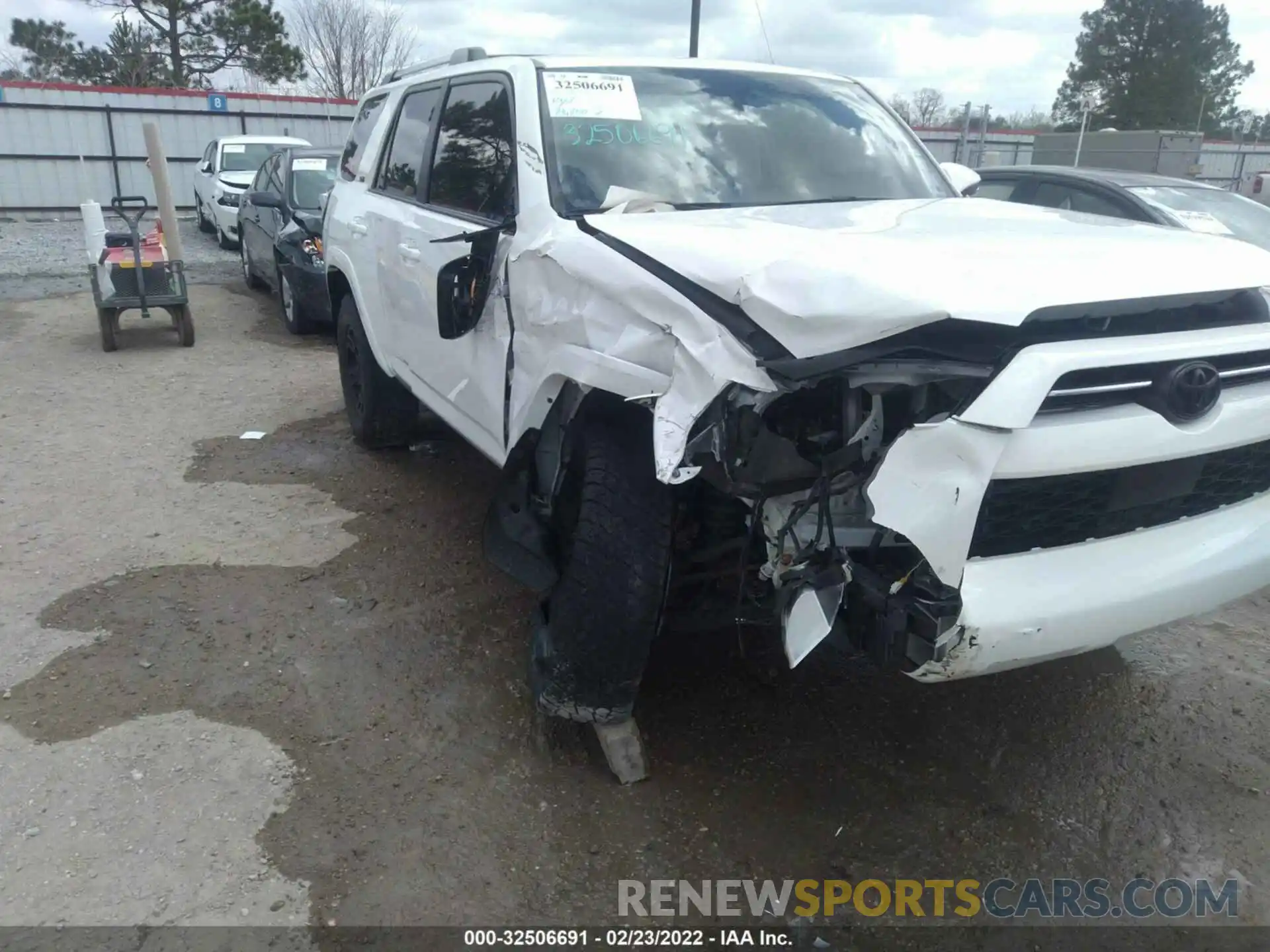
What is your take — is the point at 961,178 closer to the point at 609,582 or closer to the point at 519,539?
the point at 519,539

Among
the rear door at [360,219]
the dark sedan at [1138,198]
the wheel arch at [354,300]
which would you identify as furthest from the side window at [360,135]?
the dark sedan at [1138,198]

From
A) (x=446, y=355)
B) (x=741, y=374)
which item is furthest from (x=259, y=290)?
(x=741, y=374)

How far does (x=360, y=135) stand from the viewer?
5.46m

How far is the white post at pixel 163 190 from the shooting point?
848cm

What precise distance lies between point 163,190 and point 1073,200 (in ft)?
24.9

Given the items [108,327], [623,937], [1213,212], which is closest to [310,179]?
[108,327]

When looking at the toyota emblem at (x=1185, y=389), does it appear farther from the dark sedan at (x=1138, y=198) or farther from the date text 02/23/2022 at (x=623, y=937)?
the dark sedan at (x=1138, y=198)

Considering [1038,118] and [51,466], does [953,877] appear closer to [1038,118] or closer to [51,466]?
[51,466]

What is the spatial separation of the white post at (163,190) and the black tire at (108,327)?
70 centimetres

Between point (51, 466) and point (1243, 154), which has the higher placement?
point (1243, 154)

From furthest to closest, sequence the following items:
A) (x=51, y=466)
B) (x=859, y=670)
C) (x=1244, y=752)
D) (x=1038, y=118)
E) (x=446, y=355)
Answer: (x=1038, y=118) < (x=51, y=466) < (x=446, y=355) < (x=859, y=670) < (x=1244, y=752)

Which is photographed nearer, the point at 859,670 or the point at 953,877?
the point at 953,877

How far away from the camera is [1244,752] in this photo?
123 inches

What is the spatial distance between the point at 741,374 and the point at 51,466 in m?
4.90
